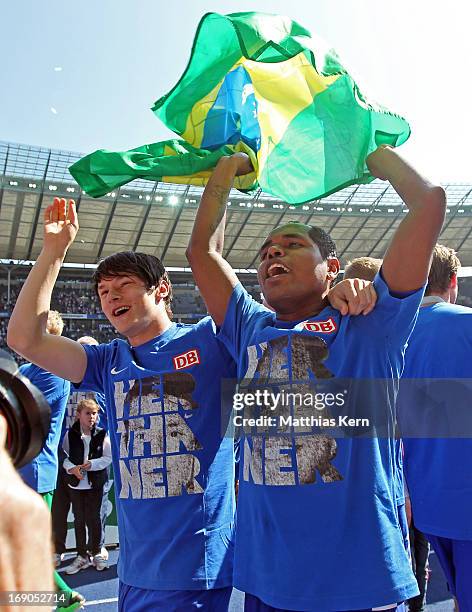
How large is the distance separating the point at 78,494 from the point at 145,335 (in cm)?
417

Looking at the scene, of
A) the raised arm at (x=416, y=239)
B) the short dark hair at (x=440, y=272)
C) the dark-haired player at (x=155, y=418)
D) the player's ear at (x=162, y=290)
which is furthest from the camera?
the short dark hair at (x=440, y=272)

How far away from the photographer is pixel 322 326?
71.4 inches

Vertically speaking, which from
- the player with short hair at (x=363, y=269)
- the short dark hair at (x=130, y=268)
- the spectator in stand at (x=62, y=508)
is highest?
the player with short hair at (x=363, y=269)

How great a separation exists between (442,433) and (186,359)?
1.15 m

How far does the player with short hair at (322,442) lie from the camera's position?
1.52 metres

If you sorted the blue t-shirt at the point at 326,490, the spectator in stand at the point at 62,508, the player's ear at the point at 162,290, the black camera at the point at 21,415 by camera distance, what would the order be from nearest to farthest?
the black camera at the point at 21,415 < the blue t-shirt at the point at 326,490 < the player's ear at the point at 162,290 < the spectator in stand at the point at 62,508

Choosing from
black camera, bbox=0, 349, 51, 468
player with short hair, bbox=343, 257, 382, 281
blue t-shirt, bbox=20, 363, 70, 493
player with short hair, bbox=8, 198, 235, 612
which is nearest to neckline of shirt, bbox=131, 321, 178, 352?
player with short hair, bbox=8, 198, 235, 612

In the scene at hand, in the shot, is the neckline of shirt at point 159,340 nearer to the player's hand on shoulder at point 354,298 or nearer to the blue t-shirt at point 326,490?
the blue t-shirt at point 326,490

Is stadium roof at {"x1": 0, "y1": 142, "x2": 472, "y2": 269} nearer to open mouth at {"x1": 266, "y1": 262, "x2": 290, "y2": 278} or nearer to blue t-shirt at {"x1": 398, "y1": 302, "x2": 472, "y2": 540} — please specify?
blue t-shirt at {"x1": 398, "y1": 302, "x2": 472, "y2": 540}

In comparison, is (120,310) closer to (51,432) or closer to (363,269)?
(363,269)

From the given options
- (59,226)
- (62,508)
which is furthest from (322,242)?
(62,508)

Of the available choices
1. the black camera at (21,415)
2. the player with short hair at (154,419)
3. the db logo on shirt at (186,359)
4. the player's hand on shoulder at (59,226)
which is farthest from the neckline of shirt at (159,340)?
the black camera at (21,415)

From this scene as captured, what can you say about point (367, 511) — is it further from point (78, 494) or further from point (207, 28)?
point (78, 494)

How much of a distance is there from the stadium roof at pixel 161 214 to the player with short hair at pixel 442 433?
83.6 ft
